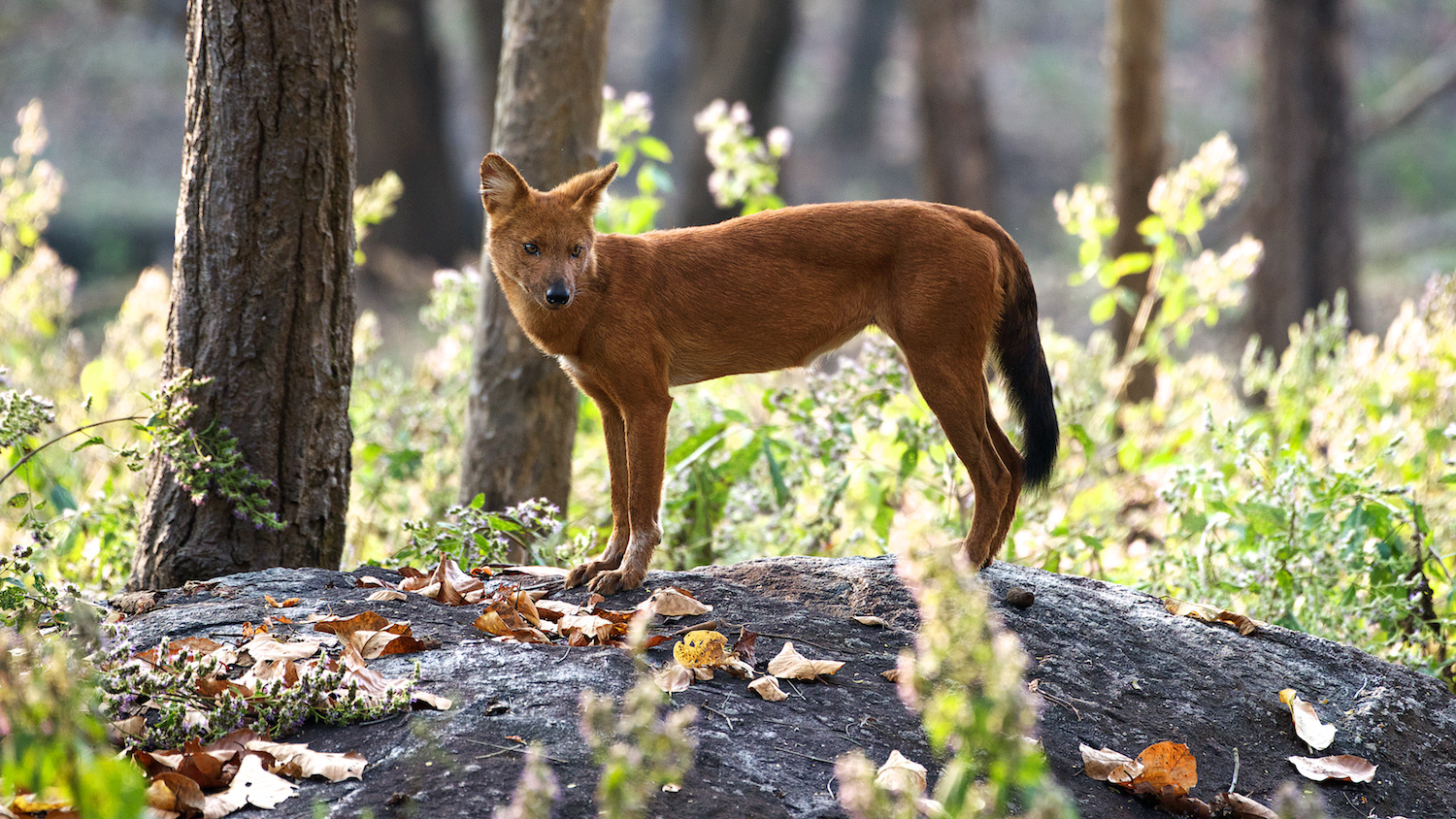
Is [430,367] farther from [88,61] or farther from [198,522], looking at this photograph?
[88,61]

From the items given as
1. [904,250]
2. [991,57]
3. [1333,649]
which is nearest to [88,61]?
[991,57]

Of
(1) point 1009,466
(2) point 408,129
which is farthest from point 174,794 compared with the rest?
(2) point 408,129

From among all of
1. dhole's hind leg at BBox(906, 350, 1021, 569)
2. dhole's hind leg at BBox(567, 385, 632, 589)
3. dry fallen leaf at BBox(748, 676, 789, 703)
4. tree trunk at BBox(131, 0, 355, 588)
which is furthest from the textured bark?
dry fallen leaf at BBox(748, 676, 789, 703)

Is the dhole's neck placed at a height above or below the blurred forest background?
below

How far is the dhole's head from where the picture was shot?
3438 mm

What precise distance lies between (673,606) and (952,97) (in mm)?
8448

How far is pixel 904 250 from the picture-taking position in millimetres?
3514

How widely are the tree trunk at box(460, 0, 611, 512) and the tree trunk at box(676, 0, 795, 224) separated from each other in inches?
326

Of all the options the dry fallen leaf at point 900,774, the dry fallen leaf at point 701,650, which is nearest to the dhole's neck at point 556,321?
the dry fallen leaf at point 701,650

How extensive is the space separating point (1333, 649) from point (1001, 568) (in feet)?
3.48

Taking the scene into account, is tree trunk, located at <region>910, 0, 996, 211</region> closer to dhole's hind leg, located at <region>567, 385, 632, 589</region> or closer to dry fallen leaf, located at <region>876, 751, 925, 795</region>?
dhole's hind leg, located at <region>567, 385, 632, 589</region>

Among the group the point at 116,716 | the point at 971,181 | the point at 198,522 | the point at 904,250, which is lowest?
the point at 116,716

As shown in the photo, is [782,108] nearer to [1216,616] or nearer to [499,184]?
[499,184]

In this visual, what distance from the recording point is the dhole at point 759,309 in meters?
3.46
